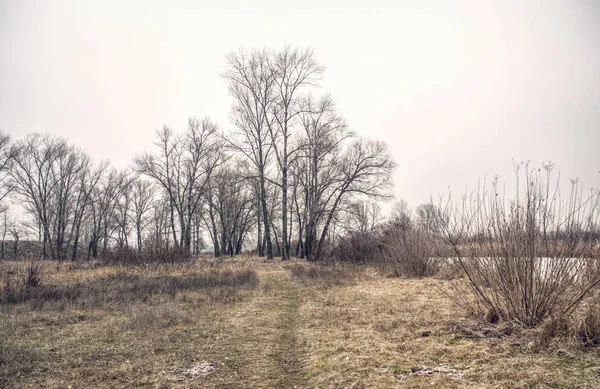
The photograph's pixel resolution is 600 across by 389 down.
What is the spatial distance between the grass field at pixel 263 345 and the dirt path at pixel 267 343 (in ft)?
0.09

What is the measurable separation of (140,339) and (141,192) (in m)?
52.0

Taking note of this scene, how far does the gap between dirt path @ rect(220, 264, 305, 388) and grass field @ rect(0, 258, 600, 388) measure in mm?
26

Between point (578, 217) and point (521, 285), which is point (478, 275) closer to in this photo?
point (521, 285)

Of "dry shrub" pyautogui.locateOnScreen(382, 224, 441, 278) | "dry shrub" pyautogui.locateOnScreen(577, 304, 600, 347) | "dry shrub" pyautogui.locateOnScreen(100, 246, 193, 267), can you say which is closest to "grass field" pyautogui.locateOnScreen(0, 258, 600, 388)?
"dry shrub" pyautogui.locateOnScreen(577, 304, 600, 347)

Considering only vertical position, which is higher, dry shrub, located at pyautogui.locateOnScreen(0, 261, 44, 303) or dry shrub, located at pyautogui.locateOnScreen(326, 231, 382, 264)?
dry shrub, located at pyautogui.locateOnScreen(326, 231, 382, 264)

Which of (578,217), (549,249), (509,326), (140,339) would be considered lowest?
(140,339)

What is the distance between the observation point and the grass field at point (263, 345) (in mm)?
4207

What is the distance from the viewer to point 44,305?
9164 mm

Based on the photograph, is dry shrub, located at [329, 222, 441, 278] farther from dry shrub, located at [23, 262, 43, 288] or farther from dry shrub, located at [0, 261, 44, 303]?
dry shrub, located at [23, 262, 43, 288]

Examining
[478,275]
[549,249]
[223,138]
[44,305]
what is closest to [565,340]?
[549,249]

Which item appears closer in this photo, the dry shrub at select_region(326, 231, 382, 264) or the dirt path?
the dirt path

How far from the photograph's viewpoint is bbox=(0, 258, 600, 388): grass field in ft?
13.8

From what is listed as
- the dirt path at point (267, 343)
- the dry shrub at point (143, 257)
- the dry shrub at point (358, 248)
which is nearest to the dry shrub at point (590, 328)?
the dirt path at point (267, 343)

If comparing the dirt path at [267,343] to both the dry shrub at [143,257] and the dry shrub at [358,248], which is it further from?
the dry shrub at [358,248]
